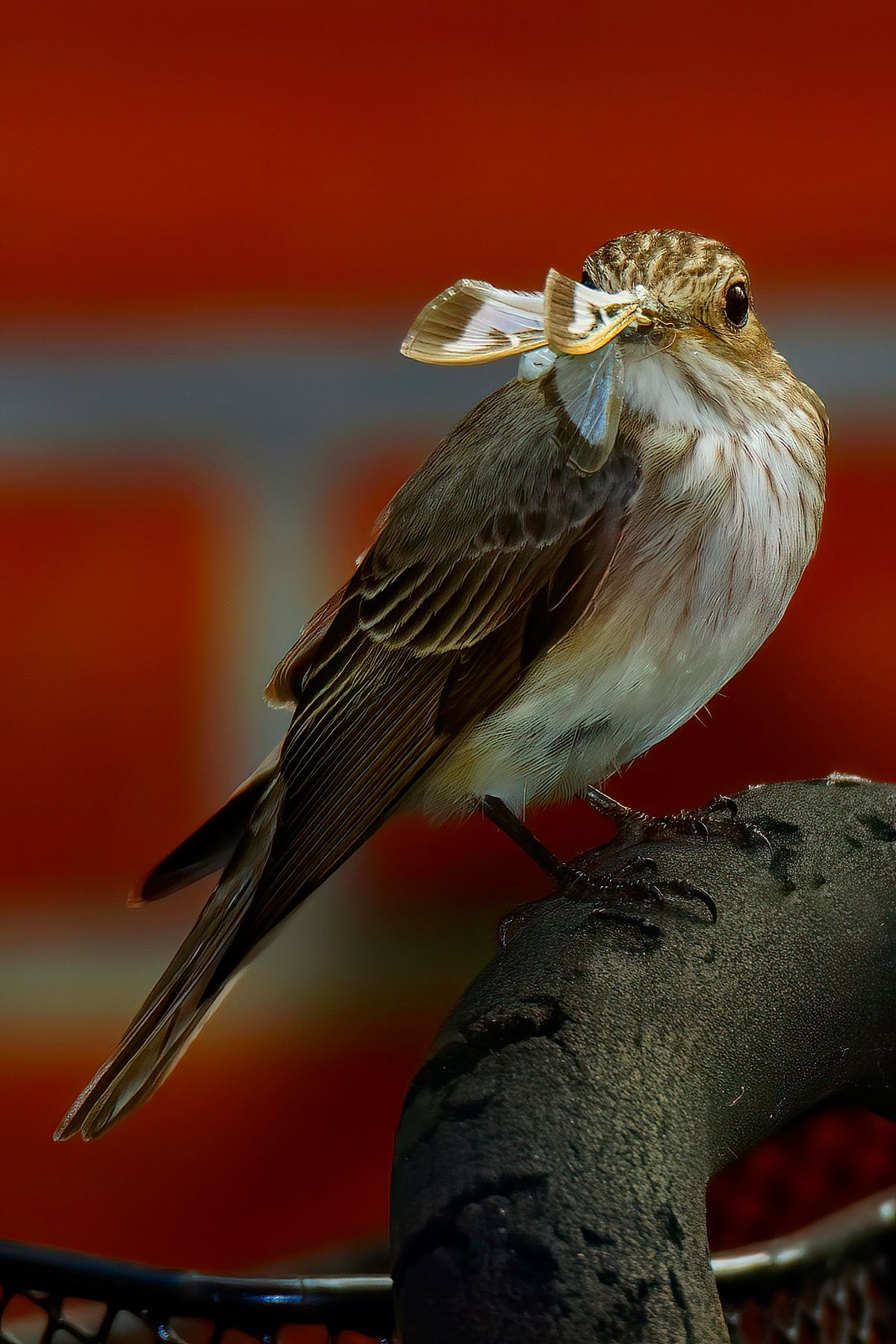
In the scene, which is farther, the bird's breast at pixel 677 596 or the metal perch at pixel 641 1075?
the bird's breast at pixel 677 596

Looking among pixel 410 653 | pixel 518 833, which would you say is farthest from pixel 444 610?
pixel 518 833

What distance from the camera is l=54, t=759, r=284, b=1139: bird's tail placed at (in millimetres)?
649

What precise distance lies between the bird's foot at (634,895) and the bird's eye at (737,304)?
248 mm

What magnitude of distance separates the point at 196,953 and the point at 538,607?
0.24 metres

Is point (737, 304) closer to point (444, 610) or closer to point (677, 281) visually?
point (677, 281)

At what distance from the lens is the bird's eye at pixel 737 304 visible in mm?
640

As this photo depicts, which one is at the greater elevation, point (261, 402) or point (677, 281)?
point (677, 281)

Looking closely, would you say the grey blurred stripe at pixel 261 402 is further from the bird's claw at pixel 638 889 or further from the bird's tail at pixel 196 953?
the bird's claw at pixel 638 889

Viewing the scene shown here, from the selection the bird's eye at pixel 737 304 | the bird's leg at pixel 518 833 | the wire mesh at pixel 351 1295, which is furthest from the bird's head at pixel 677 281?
the wire mesh at pixel 351 1295

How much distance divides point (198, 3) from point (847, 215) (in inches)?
16.6

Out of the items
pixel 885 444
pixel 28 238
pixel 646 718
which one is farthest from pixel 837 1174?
pixel 28 238

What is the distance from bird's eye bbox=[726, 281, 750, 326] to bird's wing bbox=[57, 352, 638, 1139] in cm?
8

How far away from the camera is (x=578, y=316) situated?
17.9 inches

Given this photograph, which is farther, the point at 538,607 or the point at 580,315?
the point at 538,607
